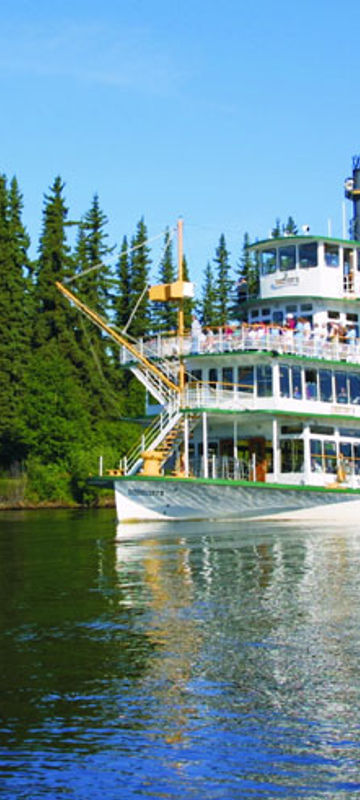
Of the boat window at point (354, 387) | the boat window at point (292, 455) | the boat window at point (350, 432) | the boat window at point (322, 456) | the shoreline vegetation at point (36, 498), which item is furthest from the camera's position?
the shoreline vegetation at point (36, 498)

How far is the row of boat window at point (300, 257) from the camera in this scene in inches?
Result: 1563

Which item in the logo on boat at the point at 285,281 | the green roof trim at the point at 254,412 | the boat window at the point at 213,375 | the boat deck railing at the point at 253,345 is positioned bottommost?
the green roof trim at the point at 254,412

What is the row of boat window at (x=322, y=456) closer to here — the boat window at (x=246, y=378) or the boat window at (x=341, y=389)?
the boat window at (x=341, y=389)

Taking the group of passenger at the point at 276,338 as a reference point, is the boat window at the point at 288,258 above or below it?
above

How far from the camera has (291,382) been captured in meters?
36.6

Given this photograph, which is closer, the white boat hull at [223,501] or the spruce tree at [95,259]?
the white boat hull at [223,501]

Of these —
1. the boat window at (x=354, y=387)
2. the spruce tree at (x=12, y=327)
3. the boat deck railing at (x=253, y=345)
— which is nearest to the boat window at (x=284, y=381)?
the boat deck railing at (x=253, y=345)

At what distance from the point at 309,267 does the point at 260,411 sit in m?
7.26

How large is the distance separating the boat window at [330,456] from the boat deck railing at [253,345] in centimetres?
301

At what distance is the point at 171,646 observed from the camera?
1278 cm

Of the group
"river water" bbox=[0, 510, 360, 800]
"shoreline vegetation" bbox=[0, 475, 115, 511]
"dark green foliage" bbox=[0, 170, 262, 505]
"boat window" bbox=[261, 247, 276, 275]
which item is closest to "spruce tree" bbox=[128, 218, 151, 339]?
"dark green foliage" bbox=[0, 170, 262, 505]

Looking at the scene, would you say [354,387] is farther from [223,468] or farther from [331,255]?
[223,468]

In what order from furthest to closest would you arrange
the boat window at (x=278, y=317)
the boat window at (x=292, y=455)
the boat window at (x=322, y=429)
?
the boat window at (x=278, y=317) → the boat window at (x=322, y=429) → the boat window at (x=292, y=455)

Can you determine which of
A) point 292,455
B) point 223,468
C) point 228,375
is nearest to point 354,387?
point 292,455
